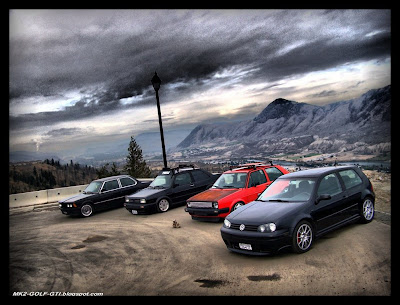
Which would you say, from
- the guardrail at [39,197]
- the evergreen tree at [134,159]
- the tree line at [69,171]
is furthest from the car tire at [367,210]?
the evergreen tree at [134,159]

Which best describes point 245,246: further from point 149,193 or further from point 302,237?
point 149,193

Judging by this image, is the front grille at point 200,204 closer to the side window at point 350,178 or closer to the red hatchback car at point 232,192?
the red hatchback car at point 232,192

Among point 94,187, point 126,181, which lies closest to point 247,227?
point 126,181

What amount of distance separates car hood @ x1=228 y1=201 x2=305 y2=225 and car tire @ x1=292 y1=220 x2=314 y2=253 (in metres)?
0.32

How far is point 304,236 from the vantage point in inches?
242

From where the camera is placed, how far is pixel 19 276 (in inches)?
257

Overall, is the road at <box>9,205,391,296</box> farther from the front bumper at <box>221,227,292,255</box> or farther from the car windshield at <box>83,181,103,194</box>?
the car windshield at <box>83,181,103,194</box>

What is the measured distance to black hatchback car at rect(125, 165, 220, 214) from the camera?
1220 centimetres

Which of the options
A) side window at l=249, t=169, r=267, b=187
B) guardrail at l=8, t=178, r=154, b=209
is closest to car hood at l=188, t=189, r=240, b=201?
side window at l=249, t=169, r=267, b=187

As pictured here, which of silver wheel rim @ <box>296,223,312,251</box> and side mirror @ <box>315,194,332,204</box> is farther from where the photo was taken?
side mirror @ <box>315,194,332,204</box>

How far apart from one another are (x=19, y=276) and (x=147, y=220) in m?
5.16

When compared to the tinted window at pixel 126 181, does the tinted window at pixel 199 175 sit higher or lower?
higher

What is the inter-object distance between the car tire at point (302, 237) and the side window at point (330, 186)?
945 mm

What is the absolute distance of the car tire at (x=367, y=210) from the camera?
750 centimetres
